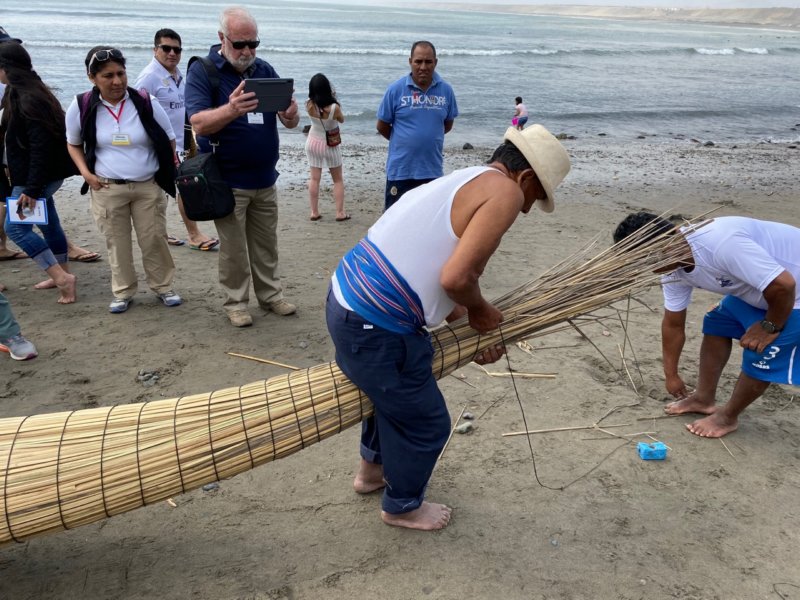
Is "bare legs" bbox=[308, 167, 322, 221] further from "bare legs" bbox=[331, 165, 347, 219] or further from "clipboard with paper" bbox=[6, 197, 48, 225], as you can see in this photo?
A: "clipboard with paper" bbox=[6, 197, 48, 225]

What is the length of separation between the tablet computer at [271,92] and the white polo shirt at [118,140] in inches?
37.1

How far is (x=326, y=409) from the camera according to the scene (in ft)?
7.54

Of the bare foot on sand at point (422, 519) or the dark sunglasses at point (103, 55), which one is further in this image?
the dark sunglasses at point (103, 55)

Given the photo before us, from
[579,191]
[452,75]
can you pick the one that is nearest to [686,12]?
[452,75]

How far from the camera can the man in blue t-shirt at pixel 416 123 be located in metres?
5.09

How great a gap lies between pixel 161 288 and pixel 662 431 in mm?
3435

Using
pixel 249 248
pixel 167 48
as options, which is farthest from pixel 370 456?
pixel 167 48

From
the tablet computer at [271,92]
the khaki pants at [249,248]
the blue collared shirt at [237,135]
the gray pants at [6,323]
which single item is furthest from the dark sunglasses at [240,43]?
the gray pants at [6,323]

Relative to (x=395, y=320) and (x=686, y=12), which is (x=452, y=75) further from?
(x=686, y=12)

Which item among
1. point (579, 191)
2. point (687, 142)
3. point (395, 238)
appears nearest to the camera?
point (395, 238)

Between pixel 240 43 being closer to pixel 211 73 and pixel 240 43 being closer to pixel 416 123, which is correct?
pixel 211 73

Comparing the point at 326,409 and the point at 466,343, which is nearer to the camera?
the point at 326,409

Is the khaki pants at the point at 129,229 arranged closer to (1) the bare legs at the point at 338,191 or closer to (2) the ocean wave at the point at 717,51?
(1) the bare legs at the point at 338,191

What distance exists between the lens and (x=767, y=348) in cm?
295
